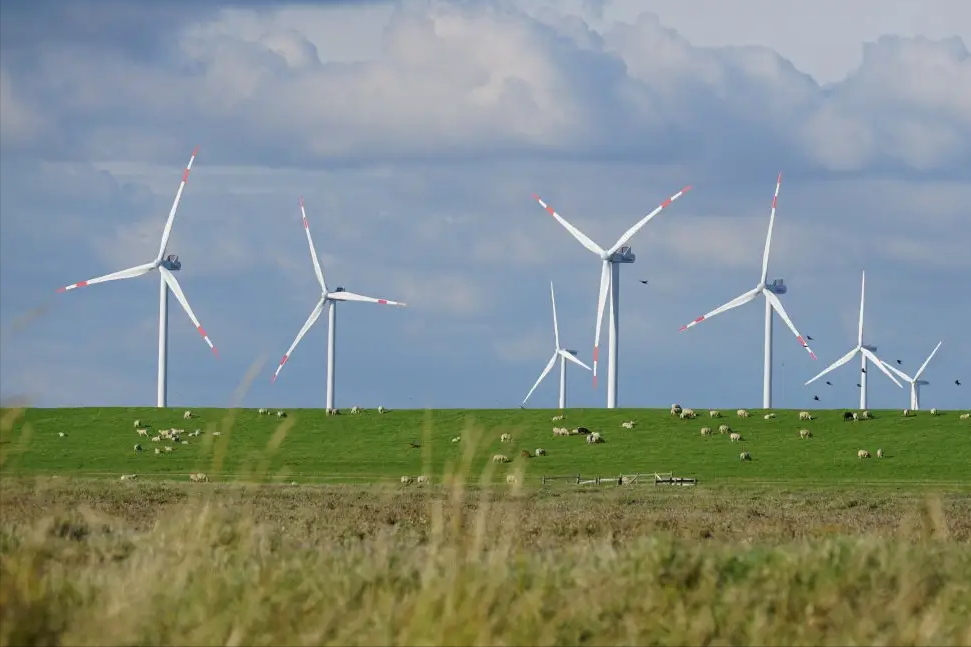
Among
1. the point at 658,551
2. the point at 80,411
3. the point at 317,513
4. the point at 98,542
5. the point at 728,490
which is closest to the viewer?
the point at 658,551

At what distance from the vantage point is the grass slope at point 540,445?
61438mm

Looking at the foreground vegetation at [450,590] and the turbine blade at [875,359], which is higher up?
the turbine blade at [875,359]

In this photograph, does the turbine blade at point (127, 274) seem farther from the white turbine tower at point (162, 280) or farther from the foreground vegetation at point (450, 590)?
the foreground vegetation at point (450, 590)

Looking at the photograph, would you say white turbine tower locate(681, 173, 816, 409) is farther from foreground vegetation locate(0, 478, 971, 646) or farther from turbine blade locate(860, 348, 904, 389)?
foreground vegetation locate(0, 478, 971, 646)

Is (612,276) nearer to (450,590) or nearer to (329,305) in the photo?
(329,305)

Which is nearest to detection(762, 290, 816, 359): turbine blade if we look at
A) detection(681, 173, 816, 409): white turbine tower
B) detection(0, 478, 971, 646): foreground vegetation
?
detection(681, 173, 816, 409): white turbine tower

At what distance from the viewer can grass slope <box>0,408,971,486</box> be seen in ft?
202

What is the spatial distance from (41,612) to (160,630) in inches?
36.0

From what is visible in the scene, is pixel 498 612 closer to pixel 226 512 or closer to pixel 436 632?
pixel 436 632

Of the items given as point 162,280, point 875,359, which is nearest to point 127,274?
point 162,280

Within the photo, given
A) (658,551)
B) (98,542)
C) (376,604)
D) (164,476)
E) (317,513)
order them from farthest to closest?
(164,476) < (317,513) < (98,542) < (658,551) < (376,604)

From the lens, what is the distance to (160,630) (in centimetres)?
1215

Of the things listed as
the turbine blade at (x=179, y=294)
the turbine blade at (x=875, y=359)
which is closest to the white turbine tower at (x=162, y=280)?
the turbine blade at (x=179, y=294)

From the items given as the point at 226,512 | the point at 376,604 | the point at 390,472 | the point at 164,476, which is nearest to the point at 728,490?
the point at 390,472
